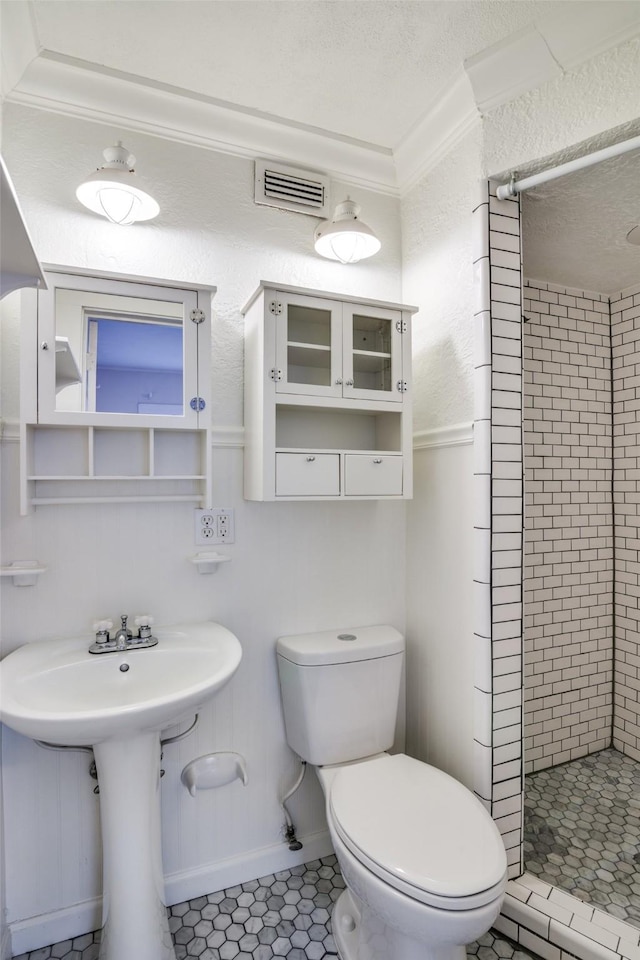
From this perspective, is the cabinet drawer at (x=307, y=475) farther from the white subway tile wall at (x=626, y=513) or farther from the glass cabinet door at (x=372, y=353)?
the white subway tile wall at (x=626, y=513)

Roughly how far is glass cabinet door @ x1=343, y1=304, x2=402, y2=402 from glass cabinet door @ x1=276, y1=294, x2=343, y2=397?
3 cm

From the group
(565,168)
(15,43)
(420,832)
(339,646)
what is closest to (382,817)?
(420,832)

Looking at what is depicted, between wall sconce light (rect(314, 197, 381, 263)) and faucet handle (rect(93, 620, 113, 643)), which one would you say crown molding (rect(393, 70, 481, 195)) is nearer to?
wall sconce light (rect(314, 197, 381, 263))

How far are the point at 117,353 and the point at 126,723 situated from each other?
3.28 feet

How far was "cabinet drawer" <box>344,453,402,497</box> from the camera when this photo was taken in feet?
5.54

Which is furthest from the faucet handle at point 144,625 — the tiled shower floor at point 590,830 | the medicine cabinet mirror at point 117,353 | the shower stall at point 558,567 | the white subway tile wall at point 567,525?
the white subway tile wall at point 567,525

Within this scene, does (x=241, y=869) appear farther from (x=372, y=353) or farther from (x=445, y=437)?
(x=372, y=353)

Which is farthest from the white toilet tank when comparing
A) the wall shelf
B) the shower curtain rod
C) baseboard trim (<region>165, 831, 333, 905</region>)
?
the shower curtain rod

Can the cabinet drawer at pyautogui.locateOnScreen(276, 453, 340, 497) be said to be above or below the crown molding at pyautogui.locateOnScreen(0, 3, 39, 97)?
below

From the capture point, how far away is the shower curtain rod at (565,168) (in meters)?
1.24

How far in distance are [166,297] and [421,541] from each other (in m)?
1.23

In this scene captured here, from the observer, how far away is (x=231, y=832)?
175 centimetres

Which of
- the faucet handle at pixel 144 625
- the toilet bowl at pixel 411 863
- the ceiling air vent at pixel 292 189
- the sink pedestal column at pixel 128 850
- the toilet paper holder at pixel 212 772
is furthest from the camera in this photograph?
the ceiling air vent at pixel 292 189

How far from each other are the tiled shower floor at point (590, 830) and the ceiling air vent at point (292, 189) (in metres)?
2.45
